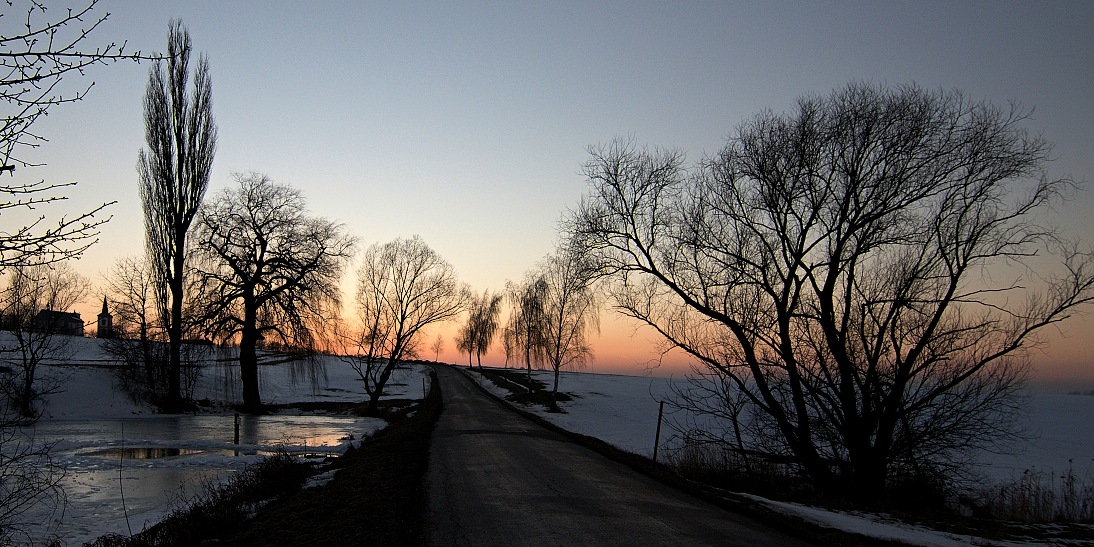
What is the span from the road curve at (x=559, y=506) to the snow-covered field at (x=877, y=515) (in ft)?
5.90

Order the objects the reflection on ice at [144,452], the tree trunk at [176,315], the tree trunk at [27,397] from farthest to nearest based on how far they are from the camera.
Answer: the tree trunk at [176,315], the reflection on ice at [144,452], the tree trunk at [27,397]

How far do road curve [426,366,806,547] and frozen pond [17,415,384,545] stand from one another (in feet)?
15.1

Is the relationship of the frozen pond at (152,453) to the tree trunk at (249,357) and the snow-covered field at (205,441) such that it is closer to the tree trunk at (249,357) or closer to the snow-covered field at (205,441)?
the snow-covered field at (205,441)

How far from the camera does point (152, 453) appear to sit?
725 inches

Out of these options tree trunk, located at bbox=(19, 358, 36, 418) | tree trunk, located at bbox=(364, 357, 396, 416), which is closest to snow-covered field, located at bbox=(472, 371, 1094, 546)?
tree trunk, located at bbox=(364, 357, 396, 416)

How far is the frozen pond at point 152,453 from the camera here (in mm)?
10766

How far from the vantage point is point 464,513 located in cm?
802

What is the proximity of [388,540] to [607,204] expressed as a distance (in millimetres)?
10507

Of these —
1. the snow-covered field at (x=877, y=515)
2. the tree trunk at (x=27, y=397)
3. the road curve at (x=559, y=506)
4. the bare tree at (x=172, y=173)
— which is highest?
the bare tree at (x=172, y=173)

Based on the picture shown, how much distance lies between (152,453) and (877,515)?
Result: 1994cm

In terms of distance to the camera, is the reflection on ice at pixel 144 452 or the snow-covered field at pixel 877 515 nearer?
the snow-covered field at pixel 877 515

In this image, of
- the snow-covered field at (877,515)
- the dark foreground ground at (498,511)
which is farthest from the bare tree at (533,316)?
the dark foreground ground at (498,511)

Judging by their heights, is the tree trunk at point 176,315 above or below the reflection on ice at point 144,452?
above

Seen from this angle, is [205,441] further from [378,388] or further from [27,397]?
[27,397]
